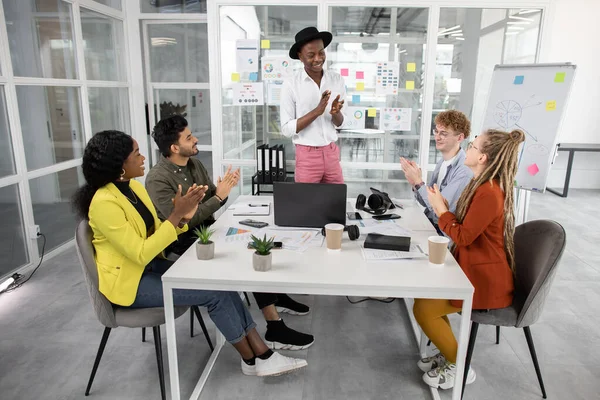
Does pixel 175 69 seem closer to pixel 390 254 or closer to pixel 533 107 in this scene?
pixel 533 107

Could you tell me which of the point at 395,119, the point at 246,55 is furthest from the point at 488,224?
the point at 246,55

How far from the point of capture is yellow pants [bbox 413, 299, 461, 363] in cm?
192

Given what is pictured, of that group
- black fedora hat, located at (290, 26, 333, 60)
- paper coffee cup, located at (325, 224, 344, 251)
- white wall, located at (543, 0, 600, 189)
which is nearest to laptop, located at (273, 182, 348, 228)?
paper coffee cup, located at (325, 224, 344, 251)

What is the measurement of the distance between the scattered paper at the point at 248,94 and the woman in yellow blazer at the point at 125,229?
2.36m

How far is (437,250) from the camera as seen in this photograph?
1748mm

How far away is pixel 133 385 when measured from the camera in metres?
2.11

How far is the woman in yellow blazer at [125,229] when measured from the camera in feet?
5.78

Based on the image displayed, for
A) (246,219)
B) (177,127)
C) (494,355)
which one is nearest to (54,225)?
(177,127)

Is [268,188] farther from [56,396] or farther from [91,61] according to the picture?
[56,396]

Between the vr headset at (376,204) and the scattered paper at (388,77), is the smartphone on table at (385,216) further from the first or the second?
the scattered paper at (388,77)

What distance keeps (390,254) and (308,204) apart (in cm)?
49

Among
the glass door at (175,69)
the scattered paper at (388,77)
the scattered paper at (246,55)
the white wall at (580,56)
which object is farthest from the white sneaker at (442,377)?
the white wall at (580,56)

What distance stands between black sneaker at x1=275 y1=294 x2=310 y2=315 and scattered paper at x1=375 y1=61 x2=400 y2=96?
2.25m

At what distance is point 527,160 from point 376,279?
8.04 feet
